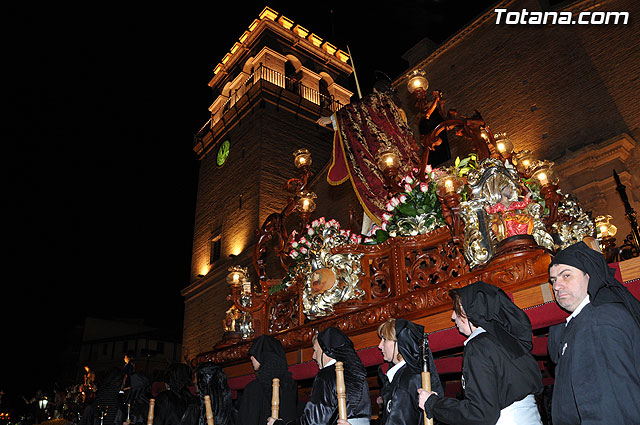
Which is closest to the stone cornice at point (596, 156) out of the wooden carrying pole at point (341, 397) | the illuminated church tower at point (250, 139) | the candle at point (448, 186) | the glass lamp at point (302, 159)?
the glass lamp at point (302, 159)

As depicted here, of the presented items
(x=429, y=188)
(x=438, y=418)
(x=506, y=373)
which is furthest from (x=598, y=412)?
(x=429, y=188)

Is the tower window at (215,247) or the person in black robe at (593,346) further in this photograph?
the tower window at (215,247)

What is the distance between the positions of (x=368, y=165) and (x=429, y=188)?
2077 millimetres

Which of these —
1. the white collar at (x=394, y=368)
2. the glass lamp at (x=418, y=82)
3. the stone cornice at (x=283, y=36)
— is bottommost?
the white collar at (x=394, y=368)

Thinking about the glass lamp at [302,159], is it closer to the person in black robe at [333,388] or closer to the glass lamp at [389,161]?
the glass lamp at [389,161]

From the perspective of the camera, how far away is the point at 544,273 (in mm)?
3951

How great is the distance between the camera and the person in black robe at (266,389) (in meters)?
4.57

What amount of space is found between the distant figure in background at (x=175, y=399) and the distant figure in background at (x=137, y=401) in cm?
84

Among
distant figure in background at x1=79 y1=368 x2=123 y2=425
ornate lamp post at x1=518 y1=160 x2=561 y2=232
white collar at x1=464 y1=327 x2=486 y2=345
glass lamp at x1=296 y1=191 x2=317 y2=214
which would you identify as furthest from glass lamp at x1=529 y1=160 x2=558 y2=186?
distant figure in background at x1=79 y1=368 x2=123 y2=425

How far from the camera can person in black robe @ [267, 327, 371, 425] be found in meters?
3.96

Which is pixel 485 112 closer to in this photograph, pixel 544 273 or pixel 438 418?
pixel 544 273

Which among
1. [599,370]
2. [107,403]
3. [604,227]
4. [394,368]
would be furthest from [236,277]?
[599,370]

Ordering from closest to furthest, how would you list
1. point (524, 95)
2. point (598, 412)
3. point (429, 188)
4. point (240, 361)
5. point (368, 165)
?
point (598, 412)
point (429, 188)
point (240, 361)
point (368, 165)
point (524, 95)

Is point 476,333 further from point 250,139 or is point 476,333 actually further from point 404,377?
point 250,139
